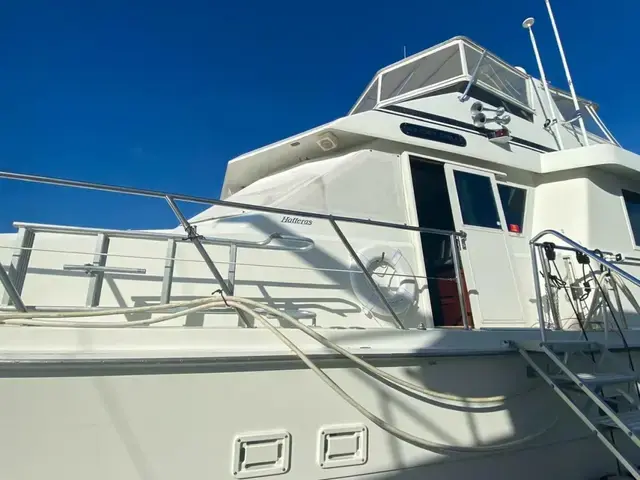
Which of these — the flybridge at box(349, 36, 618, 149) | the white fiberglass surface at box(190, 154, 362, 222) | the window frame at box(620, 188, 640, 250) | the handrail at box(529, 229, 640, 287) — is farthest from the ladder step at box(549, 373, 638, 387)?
the flybridge at box(349, 36, 618, 149)

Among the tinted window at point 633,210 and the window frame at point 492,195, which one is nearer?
the window frame at point 492,195

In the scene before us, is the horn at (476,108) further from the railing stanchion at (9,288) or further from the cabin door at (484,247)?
the railing stanchion at (9,288)

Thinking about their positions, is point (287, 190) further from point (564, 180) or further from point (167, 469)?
point (564, 180)

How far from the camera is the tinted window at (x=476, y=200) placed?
4.09 m

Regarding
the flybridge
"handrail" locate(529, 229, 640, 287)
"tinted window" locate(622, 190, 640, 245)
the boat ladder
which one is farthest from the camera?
the flybridge

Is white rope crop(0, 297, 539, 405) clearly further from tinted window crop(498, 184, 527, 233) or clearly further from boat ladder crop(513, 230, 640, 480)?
tinted window crop(498, 184, 527, 233)

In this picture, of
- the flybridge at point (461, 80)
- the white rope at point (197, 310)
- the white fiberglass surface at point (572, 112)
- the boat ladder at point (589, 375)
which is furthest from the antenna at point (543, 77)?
the white rope at point (197, 310)

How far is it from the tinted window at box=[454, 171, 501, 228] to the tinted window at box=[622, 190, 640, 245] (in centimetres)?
203

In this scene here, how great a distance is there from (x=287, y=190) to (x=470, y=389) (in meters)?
2.09

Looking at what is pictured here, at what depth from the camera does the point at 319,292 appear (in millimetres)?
3104

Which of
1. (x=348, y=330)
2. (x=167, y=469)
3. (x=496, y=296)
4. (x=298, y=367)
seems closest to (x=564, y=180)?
(x=496, y=296)

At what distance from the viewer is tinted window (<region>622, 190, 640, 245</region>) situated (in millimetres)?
5062

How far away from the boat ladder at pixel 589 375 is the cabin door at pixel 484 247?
642 mm

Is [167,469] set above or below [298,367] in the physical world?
below
